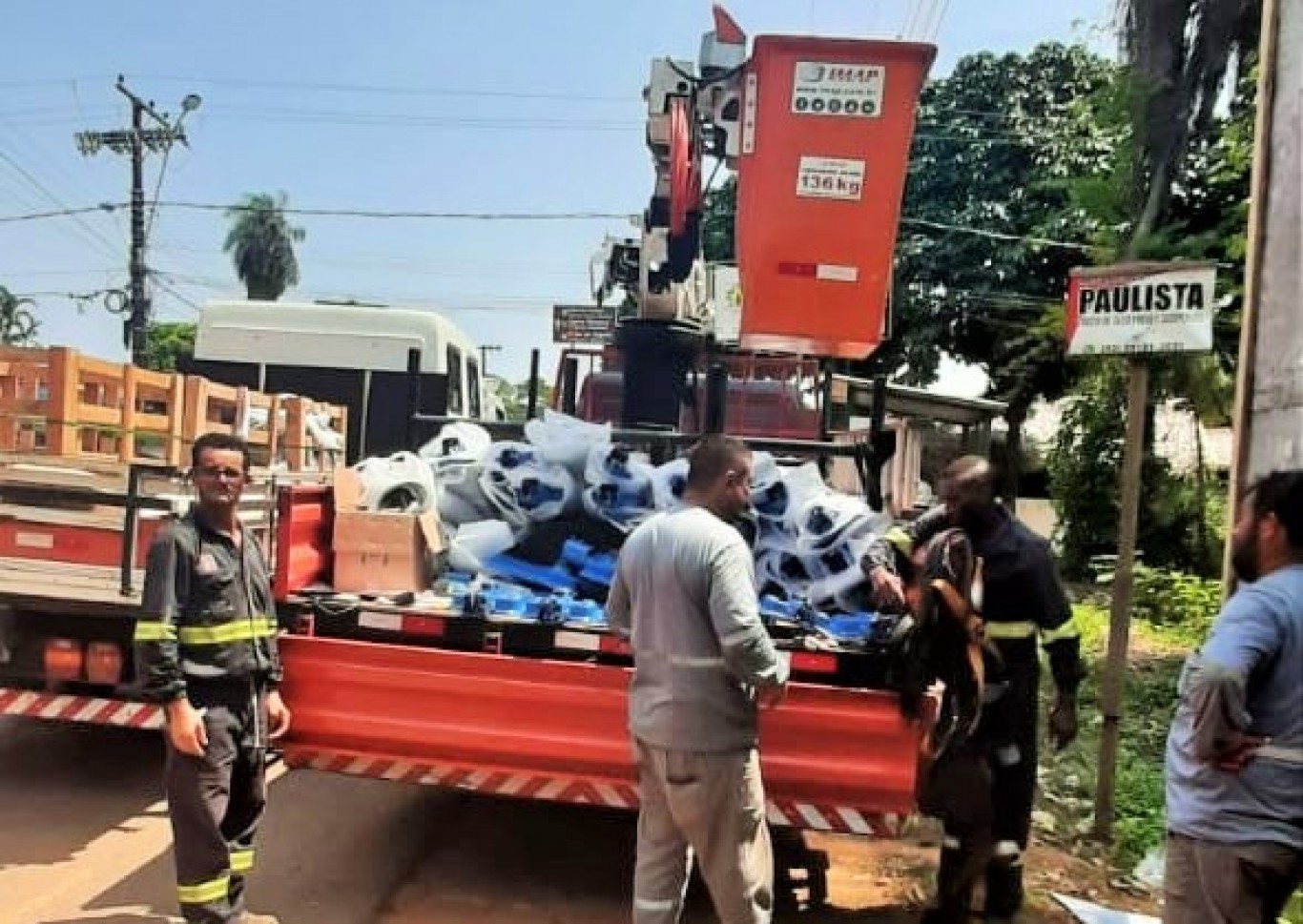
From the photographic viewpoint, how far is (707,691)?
3.23 meters

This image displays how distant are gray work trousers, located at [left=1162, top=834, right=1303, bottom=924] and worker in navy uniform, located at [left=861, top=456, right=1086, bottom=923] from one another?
63.3 inches

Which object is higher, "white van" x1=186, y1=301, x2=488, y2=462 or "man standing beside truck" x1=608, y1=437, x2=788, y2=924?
"white van" x1=186, y1=301, x2=488, y2=462

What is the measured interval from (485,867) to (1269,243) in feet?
11.9

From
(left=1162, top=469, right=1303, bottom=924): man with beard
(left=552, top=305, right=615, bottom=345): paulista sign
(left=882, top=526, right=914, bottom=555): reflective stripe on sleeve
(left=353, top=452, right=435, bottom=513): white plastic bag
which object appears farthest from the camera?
(left=552, top=305, right=615, bottom=345): paulista sign

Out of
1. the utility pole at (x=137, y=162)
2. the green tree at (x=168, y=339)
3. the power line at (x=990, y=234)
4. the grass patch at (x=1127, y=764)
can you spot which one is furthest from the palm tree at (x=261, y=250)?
the grass patch at (x=1127, y=764)

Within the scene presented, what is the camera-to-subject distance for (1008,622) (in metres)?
4.29

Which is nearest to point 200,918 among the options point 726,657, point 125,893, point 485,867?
point 125,893

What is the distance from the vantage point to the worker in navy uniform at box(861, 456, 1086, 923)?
424cm

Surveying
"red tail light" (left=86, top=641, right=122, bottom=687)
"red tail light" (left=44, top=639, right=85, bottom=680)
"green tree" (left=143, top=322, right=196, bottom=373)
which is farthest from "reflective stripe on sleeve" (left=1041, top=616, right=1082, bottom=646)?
"green tree" (left=143, top=322, right=196, bottom=373)

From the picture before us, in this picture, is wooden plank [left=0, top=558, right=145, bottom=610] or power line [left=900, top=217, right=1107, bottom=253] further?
power line [left=900, top=217, right=1107, bottom=253]

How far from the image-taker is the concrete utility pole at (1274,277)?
3607 millimetres

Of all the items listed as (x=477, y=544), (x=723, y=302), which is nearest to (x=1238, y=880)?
(x=477, y=544)

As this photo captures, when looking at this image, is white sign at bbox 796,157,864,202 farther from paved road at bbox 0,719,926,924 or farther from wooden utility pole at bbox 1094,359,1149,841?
paved road at bbox 0,719,926,924

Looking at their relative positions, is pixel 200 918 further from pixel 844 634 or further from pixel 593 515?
pixel 844 634
